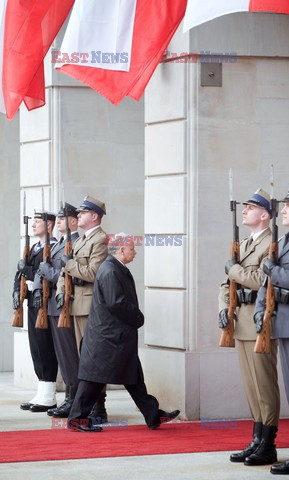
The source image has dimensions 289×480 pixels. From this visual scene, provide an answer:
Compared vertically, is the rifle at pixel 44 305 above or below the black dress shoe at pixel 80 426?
above

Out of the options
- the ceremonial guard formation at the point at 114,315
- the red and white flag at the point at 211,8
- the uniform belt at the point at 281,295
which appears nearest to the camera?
the uniform belt at the point at 281,295

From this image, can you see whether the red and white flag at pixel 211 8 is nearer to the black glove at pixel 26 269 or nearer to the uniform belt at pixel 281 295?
the uniform belt at pixel 281 295

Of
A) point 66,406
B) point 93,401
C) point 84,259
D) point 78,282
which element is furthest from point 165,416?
point 84,259

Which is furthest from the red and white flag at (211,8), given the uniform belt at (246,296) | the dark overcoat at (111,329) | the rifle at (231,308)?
the dark overcoat at (111,329)

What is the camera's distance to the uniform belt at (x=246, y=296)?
9.95 m

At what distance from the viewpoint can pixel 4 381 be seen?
16547 mm

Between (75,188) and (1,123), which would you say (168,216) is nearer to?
(75,188)

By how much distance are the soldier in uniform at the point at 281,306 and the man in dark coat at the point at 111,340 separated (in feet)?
7.06

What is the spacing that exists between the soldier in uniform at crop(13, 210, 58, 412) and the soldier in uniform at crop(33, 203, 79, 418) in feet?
0.90

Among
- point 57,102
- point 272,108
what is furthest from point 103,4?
point 57,102

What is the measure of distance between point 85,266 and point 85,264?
0.10 m

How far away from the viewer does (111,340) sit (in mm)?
11180

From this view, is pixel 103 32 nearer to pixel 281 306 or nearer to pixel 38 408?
pixel 38 408

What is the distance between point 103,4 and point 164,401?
4.01 m
